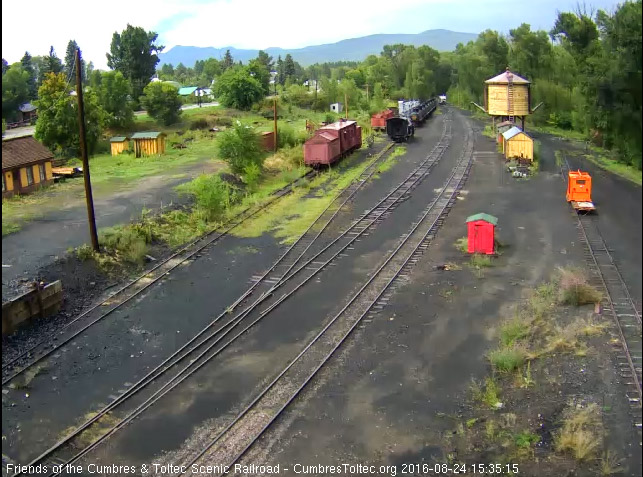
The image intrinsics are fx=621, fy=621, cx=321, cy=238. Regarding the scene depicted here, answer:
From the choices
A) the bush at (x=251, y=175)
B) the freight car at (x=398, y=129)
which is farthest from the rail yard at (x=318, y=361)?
the freight car at (x=398, y=129)

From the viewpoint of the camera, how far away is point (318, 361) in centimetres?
1230

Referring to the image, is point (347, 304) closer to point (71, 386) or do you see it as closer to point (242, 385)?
point (242, 385)

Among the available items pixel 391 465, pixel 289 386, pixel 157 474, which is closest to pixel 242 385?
pixel 289 386

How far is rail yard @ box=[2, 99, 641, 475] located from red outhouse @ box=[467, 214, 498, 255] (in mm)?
402

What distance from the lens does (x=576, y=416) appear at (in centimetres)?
979

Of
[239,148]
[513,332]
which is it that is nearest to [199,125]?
[239,148]

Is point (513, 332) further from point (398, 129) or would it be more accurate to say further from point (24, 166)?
point (398, 129)

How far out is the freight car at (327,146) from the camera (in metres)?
33.3

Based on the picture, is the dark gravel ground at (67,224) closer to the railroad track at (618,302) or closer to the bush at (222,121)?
the railroad track at (618,302)

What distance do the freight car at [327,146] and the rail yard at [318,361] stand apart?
1181 cm

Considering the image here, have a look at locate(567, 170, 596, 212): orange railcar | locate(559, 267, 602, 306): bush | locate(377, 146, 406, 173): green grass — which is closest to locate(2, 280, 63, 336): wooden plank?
locate(559, 267, 602, 306): bush

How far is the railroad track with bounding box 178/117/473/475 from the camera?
9.58 metres

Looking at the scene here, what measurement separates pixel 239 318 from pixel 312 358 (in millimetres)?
2865

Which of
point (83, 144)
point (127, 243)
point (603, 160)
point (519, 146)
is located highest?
point (83, 144)
